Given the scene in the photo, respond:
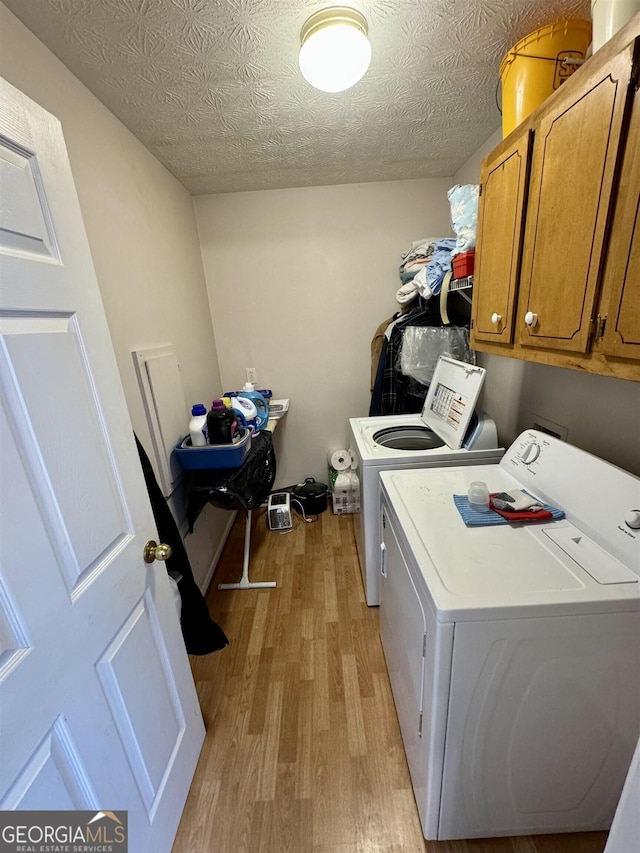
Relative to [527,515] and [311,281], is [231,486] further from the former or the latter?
[311,281]

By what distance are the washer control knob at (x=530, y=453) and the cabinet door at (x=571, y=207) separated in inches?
15.6

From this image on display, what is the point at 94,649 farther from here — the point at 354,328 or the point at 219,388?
the point at 354,328

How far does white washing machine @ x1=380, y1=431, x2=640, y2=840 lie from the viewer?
782 millimetres

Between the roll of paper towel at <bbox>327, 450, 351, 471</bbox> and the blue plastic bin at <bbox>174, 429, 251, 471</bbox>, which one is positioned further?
the roll of paper towel at <bbox>327, 450, 351, 471</bbox>

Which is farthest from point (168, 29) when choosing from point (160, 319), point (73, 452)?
point (73, 452)

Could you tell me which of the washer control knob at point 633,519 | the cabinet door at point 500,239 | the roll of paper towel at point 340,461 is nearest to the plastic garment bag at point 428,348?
the cabinet door at point 500,239

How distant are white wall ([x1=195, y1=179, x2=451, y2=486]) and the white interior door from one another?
6.41 ft

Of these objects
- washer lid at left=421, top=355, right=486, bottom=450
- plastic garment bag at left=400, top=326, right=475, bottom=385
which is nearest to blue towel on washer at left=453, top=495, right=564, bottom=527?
washer lid at left=421, top=355, right=486, bottom=450

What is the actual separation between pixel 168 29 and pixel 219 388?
2036 mm

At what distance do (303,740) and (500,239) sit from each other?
83.3 inches

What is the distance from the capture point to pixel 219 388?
283 centimetres

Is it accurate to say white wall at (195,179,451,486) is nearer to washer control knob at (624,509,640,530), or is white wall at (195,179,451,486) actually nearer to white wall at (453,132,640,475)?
white wall at (453,132,640,475)

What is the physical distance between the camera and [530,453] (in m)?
1.26

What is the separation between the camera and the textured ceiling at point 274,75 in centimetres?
105
